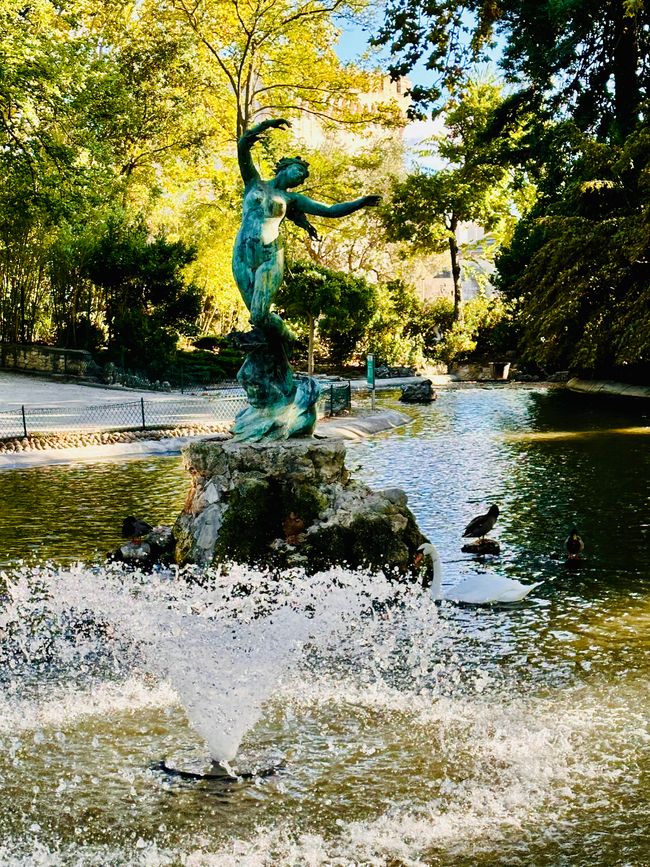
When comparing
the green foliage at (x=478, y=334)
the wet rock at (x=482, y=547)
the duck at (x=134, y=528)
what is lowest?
the wet rock at (x=482, y=547)

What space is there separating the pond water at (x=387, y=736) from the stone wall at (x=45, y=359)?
23.0 metres

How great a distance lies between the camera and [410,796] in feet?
18.2

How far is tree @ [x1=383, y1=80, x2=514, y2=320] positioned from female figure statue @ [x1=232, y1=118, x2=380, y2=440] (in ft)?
128

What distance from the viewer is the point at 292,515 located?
33.4 ft

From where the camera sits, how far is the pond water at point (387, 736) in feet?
16.6

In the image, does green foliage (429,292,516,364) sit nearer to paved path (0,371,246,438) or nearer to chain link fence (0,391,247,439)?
paved path (0,371,246,438)

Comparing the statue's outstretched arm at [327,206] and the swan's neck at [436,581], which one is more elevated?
the statue's outstretched arm at [327,206]

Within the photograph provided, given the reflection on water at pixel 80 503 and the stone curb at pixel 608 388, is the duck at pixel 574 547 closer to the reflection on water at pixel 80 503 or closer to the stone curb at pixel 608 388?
the reflection on water at pixel 80 503

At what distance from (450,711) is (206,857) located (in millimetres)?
2372

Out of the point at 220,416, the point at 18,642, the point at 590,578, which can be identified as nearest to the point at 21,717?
the point at 18,642

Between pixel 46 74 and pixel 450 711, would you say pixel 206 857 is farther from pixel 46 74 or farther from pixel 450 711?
pixel 46 74

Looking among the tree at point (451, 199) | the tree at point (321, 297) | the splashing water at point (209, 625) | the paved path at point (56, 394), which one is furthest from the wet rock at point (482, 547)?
the tree at point (451, 199)

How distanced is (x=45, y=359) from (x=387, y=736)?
3070cm

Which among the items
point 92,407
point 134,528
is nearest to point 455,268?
point 92,407
